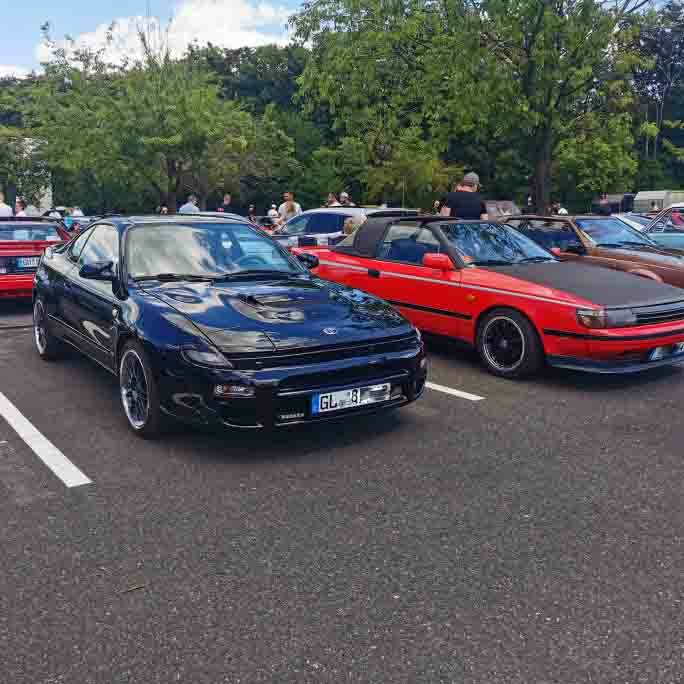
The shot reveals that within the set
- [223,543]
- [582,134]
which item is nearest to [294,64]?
[582,134]

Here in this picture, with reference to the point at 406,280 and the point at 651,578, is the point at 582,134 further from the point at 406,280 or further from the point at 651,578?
the point at 651,578

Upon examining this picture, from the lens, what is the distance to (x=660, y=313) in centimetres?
640

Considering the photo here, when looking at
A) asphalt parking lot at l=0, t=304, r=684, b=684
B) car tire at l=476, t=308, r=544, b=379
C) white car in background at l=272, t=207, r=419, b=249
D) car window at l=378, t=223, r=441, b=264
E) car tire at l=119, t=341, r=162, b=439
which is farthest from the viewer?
white car in background at l=272, t=207, r=419, b=249

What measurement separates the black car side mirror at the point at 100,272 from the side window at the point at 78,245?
1105 mm

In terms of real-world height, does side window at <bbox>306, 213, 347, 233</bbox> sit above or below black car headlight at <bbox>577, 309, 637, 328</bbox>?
above

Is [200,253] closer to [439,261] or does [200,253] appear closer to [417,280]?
[439,261]

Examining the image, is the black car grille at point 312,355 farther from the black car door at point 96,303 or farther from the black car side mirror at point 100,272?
the black car side mirror at point 100,272

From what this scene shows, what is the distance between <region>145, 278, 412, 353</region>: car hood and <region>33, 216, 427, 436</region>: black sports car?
0.03 ft

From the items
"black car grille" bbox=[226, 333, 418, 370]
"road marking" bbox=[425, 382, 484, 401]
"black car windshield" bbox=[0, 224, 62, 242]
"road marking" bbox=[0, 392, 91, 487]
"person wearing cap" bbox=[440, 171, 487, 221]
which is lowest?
"road marking" bbox=[0, 392, 91, 487]

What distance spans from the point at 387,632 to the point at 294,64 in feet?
210

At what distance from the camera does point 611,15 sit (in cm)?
1366

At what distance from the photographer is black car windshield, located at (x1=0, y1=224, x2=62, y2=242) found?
1095cm

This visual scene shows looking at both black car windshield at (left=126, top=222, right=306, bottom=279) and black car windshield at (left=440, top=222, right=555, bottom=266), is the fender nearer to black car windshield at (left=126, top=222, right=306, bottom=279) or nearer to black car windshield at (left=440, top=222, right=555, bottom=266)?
black car windshield at (left=440, top=222, right=555, bottom=266)

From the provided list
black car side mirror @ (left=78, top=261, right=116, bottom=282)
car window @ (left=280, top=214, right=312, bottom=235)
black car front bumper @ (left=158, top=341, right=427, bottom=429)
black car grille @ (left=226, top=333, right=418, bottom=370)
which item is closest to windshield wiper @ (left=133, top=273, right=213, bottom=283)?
black car side mirror @ (left=78, top=261, right=116, bottom=282)
